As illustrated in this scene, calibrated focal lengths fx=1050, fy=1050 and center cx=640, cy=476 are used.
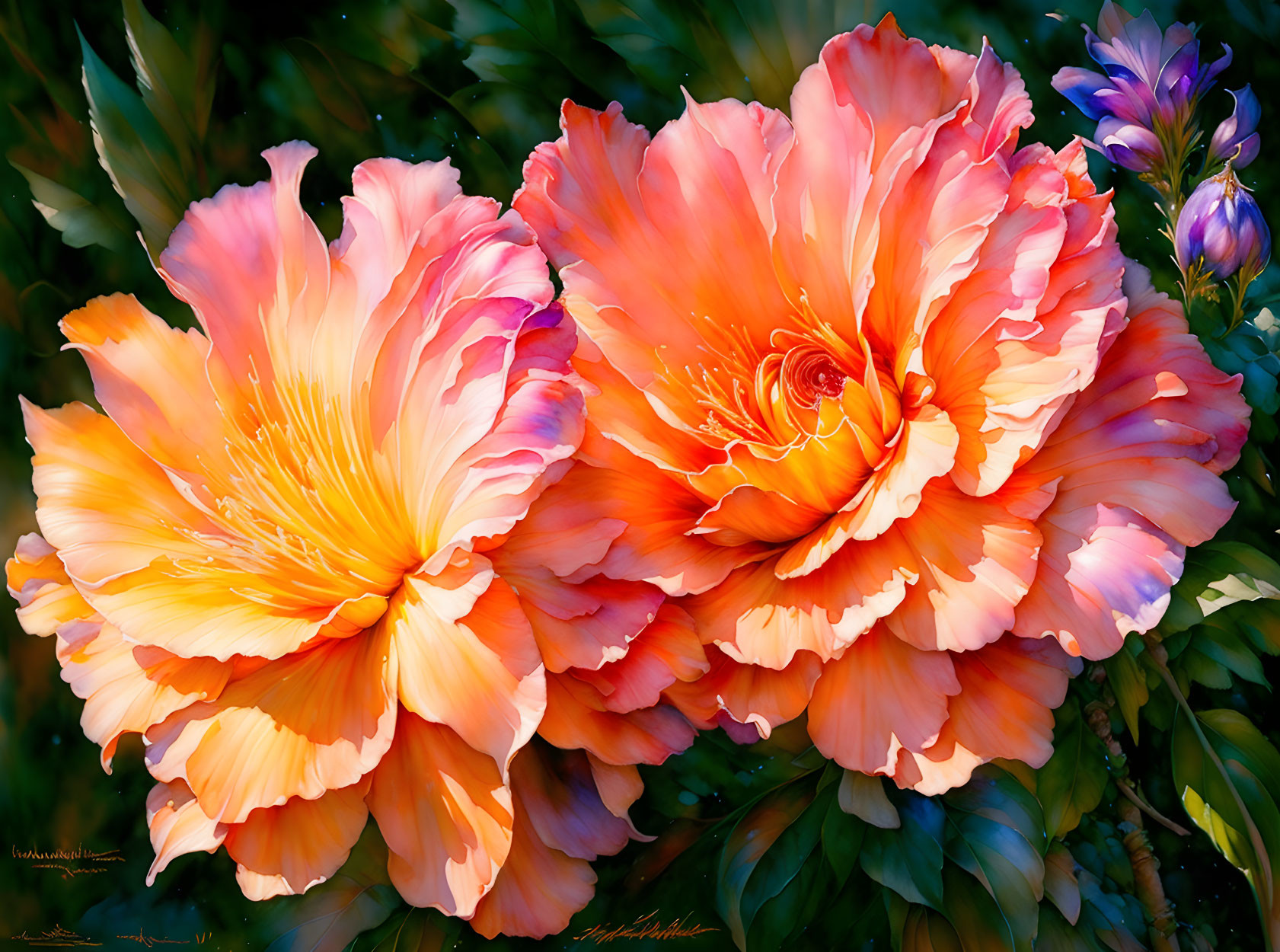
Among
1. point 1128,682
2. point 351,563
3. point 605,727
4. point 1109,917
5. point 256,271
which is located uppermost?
point 256,271

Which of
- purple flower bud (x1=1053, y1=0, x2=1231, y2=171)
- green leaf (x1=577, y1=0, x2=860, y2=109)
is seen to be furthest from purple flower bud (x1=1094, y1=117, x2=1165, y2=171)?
green leaf (x1=577, y1=0, x2=860, y2=109)

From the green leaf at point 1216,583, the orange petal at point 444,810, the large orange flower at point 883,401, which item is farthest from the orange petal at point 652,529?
the green leaf at point 1216,583

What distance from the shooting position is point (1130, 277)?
506mm

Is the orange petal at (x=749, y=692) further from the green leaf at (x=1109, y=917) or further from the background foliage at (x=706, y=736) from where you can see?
the green leaf at (x=1109, y=917)

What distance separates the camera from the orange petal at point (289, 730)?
0.46 metres

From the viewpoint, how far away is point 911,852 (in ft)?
1.73

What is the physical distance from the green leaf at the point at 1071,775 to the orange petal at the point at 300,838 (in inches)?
13.0

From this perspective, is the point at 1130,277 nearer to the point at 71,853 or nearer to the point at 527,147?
the point at 527,147

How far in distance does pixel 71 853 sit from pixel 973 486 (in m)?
0.48

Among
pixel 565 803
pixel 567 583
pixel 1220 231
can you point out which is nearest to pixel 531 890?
pixel 565 803

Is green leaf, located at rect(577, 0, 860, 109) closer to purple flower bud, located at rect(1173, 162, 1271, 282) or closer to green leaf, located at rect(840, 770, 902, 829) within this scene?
purple flower bud, located at rect(1173, 162, 1271, 282)
